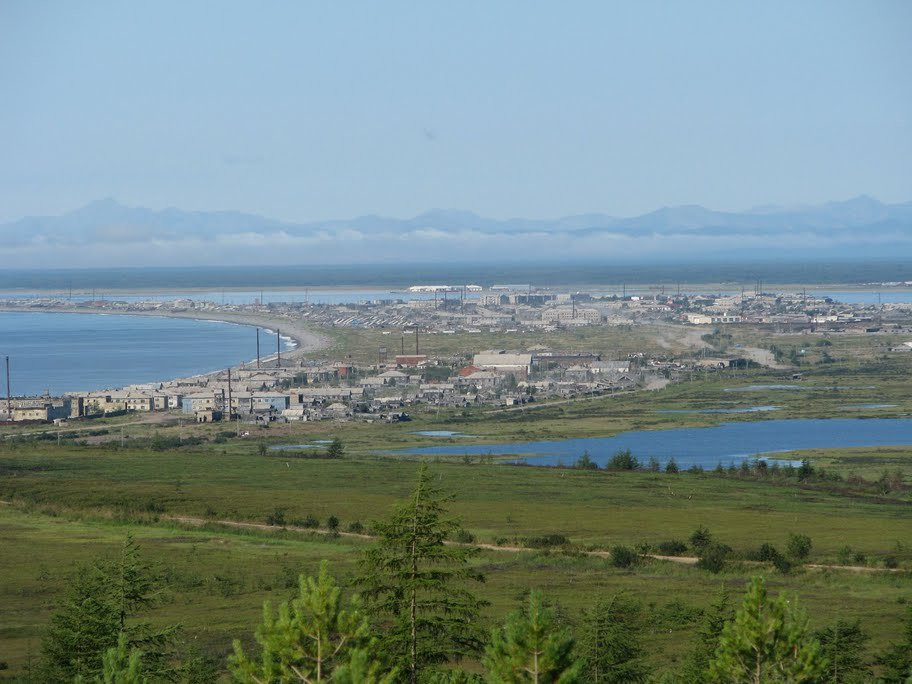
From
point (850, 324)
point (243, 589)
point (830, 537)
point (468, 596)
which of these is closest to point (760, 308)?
point (850, 324)

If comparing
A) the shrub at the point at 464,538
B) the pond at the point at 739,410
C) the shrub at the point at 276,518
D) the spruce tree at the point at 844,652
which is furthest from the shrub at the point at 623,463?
the spruce tree at the point at 844,652

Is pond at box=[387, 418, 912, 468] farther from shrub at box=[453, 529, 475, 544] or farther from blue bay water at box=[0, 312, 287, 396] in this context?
blue bay water at box=[0, 312, 287, 396]

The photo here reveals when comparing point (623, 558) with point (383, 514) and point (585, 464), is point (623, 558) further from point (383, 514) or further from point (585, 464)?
point (585, 464)

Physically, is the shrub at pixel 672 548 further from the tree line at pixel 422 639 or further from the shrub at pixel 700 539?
the tree line at pixel 422 639

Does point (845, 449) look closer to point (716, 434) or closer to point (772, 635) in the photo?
point (716, 434)

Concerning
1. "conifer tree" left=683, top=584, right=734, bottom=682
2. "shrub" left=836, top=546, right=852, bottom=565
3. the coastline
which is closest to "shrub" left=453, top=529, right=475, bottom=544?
"shrub" left=836, top=546, right=852, bottom=565

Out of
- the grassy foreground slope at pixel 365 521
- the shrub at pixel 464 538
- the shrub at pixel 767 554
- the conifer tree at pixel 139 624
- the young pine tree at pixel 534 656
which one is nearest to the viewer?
the young pine tree at pixel 534 656
